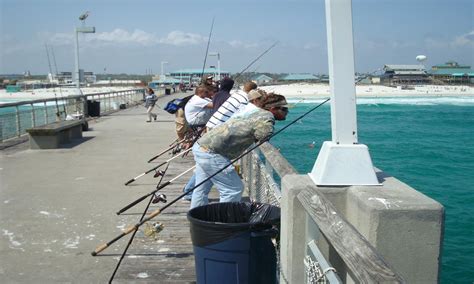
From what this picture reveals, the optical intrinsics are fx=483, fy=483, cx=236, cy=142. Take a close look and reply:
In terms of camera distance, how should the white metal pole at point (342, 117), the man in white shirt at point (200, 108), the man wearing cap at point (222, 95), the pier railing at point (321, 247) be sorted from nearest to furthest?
1. the pier railing at point (321, 247)
2. the white metal pole at point (342, 117)
3. the man wearing cap at point (222, 95)
4. the man in white shirt at point (200, 108)

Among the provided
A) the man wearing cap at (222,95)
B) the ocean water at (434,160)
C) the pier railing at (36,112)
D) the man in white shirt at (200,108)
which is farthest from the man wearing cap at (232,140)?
the pier railing at (36,112)

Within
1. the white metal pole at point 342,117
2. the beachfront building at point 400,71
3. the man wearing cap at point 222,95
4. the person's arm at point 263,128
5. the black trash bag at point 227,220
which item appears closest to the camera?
the white metal pole at point 342,117

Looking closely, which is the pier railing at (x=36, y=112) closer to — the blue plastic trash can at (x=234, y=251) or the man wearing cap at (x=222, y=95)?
the man wearing cap at (x=222, y=95)

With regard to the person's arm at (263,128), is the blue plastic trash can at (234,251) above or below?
below

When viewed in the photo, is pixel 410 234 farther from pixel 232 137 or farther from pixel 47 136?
pixel 47 136

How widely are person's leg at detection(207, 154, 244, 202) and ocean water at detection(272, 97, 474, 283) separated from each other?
4.27m

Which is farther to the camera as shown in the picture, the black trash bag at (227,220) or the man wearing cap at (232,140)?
the man wearing cap at (232,140)

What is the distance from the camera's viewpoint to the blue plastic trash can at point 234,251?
3318 millimetres

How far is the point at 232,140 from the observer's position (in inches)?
171

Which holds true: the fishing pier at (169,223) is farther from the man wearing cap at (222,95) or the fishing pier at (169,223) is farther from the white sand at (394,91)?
the white sand at (394,91)

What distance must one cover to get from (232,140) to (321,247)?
1.61m

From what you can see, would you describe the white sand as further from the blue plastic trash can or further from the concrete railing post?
the concrete railing post

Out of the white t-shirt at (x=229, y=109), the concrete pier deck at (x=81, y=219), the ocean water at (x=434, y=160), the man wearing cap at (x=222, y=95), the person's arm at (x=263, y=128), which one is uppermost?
the man wearing cap at (x=222, y=95)

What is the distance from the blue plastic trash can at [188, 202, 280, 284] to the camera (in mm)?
3318
